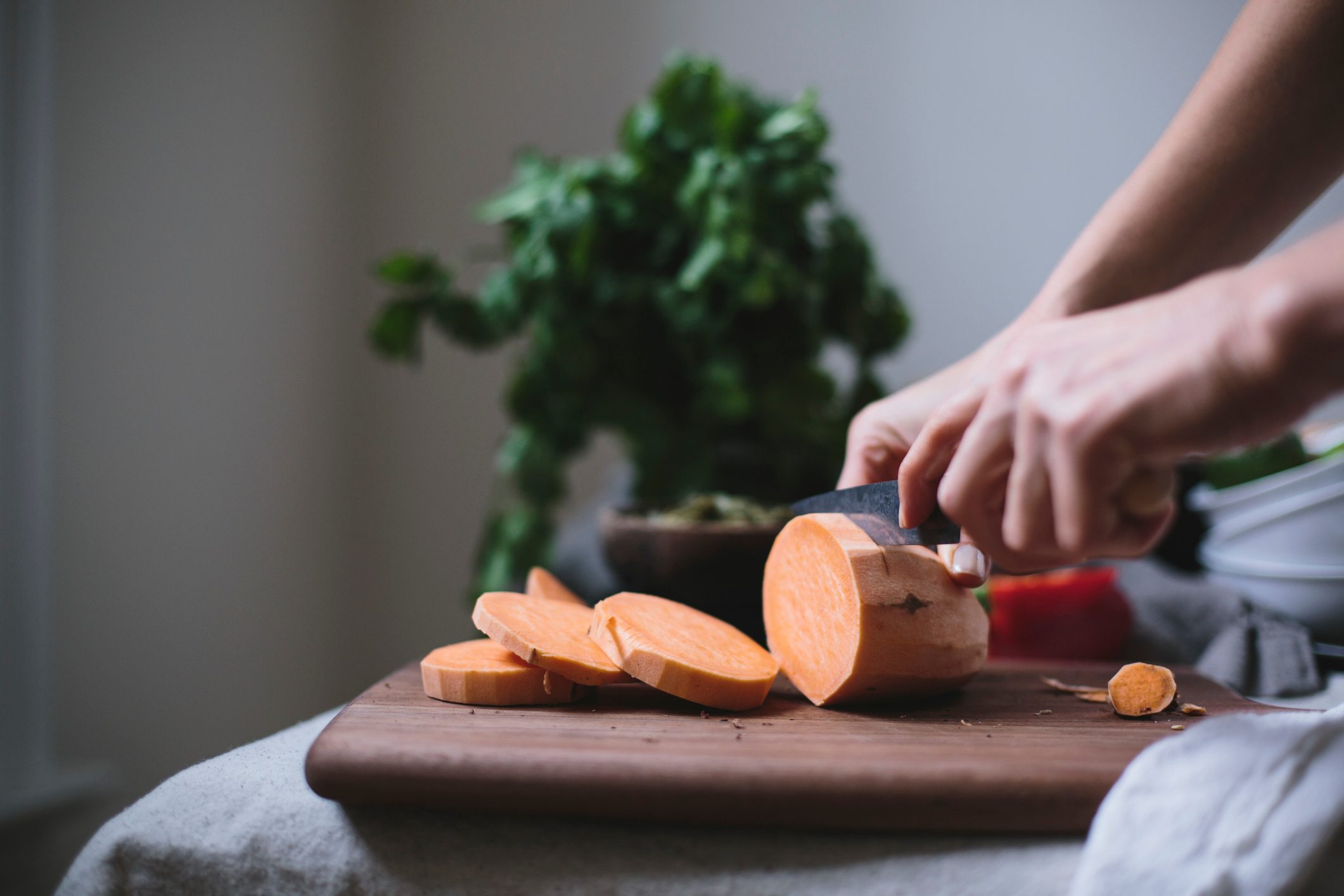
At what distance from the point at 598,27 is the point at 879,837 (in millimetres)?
2317

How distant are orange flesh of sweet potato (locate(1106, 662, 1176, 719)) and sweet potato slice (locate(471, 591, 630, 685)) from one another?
1.26 feet

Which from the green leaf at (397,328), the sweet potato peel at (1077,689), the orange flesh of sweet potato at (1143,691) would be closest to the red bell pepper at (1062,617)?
the sweet potato peel at (1077,689)

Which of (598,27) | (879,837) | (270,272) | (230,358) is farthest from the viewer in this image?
(598,27)

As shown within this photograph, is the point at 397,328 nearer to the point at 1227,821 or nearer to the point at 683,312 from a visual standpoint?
the point at 683,312

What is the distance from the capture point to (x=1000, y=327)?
6.88 feet

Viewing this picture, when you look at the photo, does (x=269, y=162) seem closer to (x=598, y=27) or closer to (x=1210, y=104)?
(x=598, y=27)

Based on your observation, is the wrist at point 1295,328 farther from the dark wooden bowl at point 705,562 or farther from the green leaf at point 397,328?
the green leaf at point 397,328

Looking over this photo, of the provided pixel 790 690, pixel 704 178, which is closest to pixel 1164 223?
pixel 790 690

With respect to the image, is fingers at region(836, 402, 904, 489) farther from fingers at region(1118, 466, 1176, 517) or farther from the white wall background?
the white wall background

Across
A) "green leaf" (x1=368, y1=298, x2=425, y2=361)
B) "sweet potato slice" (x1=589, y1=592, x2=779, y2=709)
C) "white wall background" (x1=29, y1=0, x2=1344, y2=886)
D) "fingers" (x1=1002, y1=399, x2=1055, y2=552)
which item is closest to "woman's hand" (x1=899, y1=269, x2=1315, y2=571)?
"fingers" (x1=1002, y1=399, x2=1055, y2=552)

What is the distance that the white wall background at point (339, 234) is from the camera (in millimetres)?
1553

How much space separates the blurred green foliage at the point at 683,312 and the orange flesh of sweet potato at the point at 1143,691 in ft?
2.46

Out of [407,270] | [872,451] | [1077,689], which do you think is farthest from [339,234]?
[1077,689]

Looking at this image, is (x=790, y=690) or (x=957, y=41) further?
(x=957, y=41)
